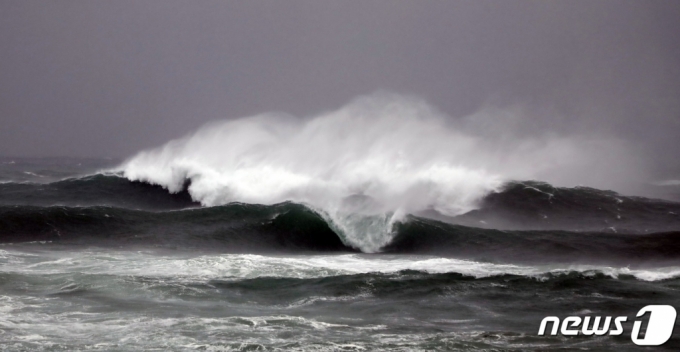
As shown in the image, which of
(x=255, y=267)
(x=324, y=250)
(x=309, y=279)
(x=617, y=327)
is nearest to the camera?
(x=617, y=327)

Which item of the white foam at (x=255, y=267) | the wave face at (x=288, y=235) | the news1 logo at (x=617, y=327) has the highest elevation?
the wave face at (x=288, y=235)

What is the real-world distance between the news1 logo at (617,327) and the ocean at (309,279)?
0.21m

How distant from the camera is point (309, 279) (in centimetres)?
1477

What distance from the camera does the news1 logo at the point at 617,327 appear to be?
10727 mm

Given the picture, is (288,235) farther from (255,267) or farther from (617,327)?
(617,327)

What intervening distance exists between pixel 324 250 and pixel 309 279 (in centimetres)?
508

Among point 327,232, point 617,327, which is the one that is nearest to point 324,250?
point 327,232

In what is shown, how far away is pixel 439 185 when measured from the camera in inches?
1126

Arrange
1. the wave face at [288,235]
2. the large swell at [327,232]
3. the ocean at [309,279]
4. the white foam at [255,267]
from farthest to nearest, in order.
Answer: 1. the large swell at [327,232]
2. the wave face at [288,235]
3. the white foam at [255,267]
4. the ocean at [309,279]

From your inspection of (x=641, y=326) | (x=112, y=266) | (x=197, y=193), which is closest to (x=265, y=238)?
(x=112, y=266)

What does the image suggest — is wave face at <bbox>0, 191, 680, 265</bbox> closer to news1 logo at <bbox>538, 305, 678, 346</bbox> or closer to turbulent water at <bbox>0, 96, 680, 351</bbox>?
turbulent water at <bbox>0, 96, 680, 351</bbox>

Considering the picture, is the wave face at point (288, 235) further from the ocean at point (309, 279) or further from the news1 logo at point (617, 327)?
the news1 logo at point (617, 327)

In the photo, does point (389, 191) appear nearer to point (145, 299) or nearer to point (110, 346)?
point (145, 299)

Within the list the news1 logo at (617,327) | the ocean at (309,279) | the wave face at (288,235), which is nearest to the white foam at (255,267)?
the ocean at (309,279)
